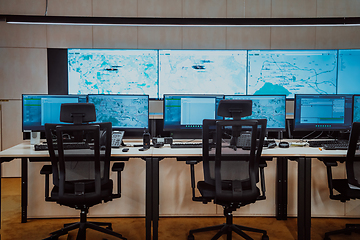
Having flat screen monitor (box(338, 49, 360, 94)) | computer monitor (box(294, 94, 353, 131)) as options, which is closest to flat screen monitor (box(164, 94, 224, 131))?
computer monitor (box(294, 94, 353, 131))

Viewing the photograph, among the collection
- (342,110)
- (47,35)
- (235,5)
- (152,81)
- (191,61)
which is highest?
(235,5)

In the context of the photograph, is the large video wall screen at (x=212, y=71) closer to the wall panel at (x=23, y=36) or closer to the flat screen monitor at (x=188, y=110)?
the wall panel at (x=23, y=36)

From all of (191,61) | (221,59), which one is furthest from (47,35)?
(221,59)

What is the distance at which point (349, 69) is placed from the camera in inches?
191

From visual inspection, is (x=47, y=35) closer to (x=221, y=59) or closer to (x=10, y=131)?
(x=10, y=131)

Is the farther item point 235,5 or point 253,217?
point 235,5

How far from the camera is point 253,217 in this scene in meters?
3.22

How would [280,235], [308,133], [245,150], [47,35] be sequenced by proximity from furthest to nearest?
[47,35] < [308,133] < [280,235] < [245,150]

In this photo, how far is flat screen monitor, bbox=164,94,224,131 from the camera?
9.91 feet

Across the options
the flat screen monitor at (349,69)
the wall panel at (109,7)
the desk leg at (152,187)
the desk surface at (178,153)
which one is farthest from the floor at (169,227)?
the wall panel at (109,7)

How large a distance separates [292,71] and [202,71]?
1572mm

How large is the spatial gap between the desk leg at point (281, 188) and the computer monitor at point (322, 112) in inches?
16.8

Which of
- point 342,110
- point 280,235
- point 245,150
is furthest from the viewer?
point 342,110

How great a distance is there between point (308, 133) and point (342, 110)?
47cm
